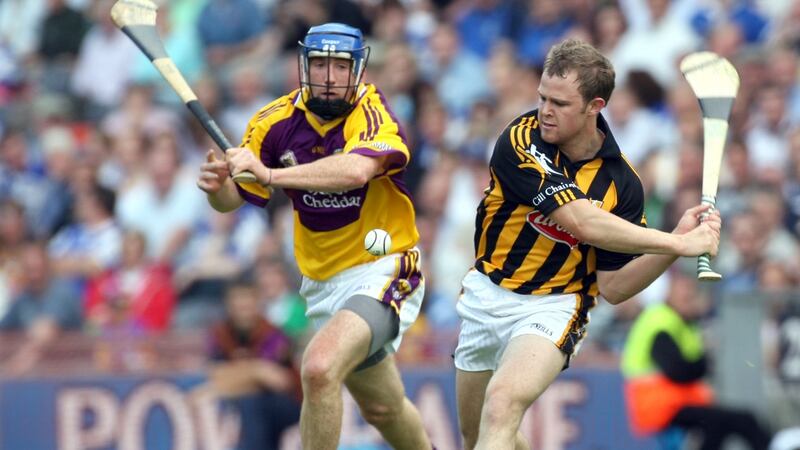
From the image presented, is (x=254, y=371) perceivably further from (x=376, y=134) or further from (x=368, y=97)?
(x=376, y=134)

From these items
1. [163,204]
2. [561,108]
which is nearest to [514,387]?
[561,108]

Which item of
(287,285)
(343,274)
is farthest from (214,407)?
(343,274)

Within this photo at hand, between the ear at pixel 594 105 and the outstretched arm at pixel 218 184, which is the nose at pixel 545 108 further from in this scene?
the outstretched arm at pixel 218 184

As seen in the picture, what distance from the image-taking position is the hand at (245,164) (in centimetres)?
732

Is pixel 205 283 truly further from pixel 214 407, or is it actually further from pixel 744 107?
pixel 744 107

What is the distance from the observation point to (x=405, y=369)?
38.3 ft

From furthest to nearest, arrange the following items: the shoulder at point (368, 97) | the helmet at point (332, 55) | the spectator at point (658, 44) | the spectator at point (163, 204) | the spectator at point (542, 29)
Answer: the spectator at point (542, 29) < the spectator at point (163, 204) < the spectator at point (658, 44) < the shoulder at point (368, 97) < the helmet at point (332, 55)

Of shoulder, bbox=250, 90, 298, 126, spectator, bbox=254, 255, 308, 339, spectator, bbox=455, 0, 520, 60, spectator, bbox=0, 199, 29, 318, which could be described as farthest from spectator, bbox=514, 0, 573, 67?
shoulder, bbox=250, 90, 298, 126

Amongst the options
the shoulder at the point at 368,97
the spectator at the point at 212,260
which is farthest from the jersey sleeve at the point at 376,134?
the spectator at the point at 212,260

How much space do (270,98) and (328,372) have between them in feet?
24.4

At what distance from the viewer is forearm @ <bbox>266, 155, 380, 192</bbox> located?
744cm

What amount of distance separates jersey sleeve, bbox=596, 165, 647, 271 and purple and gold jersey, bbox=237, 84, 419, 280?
3.62 ft

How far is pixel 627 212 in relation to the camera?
7.52 meters

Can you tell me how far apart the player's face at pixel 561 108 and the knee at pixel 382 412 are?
1681mm
